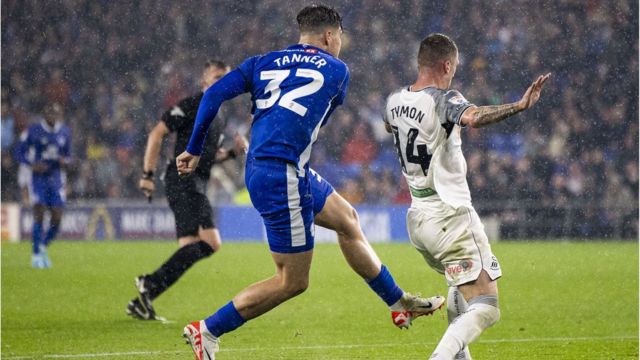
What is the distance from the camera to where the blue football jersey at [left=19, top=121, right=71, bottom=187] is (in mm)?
15289

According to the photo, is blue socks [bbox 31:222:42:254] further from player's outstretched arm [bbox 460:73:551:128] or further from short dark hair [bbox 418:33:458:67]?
player's outstretched arm [bbox 460:73:551:128]

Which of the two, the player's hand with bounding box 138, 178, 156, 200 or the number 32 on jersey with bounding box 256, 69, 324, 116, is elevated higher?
the number 32 on jersey with bounding box 256, 69, 324, 116

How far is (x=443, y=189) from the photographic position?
5.63 meters

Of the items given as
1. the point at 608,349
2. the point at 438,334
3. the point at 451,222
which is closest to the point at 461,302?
the point at 451,222

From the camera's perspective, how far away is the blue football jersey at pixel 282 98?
19.0 ft

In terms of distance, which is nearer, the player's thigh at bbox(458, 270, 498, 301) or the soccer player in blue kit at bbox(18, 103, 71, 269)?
the player's thigh at bbox(458, 270, 498, 301)

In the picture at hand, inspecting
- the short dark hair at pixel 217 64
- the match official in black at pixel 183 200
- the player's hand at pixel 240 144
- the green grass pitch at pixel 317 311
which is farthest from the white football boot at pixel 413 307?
the short dark hair at pixel 217 64

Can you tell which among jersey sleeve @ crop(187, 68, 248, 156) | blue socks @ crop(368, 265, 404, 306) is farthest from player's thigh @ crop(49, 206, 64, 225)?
jersey sleeve @ crop(187, 68, 248, 156)

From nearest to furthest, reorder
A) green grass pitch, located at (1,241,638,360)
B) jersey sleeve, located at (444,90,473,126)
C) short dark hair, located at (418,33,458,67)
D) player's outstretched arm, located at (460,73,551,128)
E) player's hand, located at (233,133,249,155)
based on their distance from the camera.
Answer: player's outstretched arm, located at (460,73,551,128), jersey sleeve, located at (444,90,473,126), short dark hair, located at (418,33,458,67), green grass pitch, located at (1,241,638,360), player's hand, located at (233,133,249,155)

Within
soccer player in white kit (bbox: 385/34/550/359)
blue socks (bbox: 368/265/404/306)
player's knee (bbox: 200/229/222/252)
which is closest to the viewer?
soccer player in white kit (bbox: 385/34/550/359)

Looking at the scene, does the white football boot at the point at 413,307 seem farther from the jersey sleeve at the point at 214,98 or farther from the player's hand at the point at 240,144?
the player's hand at the point at 240,144

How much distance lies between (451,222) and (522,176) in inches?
645

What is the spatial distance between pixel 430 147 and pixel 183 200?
417 centimetres

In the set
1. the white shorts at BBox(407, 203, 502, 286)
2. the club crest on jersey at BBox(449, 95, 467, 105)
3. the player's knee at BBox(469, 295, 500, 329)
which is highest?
the club crest on jersey at BBox(449, 95, 467, 105)
